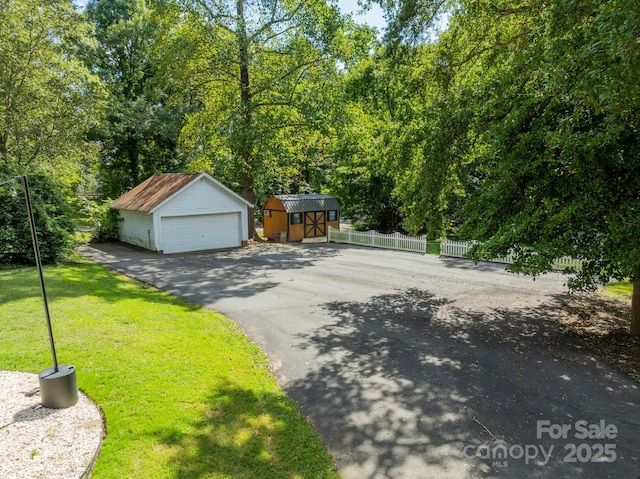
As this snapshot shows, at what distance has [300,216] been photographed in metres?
24.0

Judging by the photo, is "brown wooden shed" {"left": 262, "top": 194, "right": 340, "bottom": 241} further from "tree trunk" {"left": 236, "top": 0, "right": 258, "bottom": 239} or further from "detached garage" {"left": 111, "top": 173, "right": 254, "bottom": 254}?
"detached garage" {"left": 111, "top": 173, "right": 254, "bottom": 254}

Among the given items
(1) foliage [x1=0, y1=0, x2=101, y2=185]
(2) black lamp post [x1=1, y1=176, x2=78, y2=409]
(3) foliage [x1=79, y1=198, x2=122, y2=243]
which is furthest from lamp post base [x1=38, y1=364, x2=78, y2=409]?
(3) foliage [x1=79, y1=198, x2=122, y2=243]

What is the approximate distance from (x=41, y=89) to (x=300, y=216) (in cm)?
1369

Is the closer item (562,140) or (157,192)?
(562,140)

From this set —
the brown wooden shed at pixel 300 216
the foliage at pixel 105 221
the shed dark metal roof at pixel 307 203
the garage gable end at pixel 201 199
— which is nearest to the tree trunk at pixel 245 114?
the brown wooden shed at pixel 300 216

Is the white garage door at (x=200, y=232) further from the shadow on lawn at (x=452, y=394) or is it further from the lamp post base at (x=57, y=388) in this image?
the lamp post base at (x=57, y=388)

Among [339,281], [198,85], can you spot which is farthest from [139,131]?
[339,281]

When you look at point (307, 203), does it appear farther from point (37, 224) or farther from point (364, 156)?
point (37, 224)

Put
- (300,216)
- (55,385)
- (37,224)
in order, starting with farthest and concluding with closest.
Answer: (300,216) < (37,224) < (55,385)

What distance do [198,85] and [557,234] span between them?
19254 millimetres

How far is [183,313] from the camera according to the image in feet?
30.4

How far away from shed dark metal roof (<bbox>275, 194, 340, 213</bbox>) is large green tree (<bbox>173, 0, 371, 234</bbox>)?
2730 mm

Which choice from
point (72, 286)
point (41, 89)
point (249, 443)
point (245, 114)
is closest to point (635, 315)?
point (249, 443)

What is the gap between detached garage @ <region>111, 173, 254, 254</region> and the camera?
18812 millimetres
